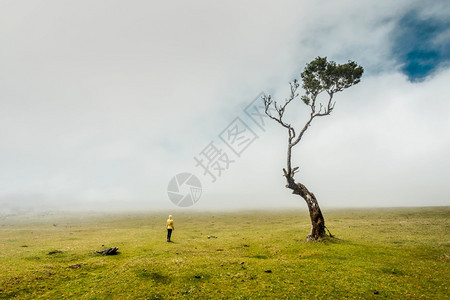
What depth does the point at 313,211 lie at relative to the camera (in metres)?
34.2

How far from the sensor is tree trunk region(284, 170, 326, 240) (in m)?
33.1

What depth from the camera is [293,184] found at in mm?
36750

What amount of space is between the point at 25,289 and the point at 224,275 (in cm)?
1636

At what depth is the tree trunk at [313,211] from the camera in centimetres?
3312

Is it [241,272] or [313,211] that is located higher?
[313,211]

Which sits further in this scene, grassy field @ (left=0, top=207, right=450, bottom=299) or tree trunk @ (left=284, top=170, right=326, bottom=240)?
tree trunk @ (left=284, top=170, right=326, bottom=240)

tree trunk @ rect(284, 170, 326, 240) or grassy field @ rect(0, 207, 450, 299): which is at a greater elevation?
tree trunk @ rect(284, 170, 326, 240)

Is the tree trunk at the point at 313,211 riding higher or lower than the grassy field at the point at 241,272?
higher

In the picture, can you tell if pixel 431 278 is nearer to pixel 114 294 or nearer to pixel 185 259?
pixel 185 259

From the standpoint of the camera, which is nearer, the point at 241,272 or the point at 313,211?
the point at 241,272

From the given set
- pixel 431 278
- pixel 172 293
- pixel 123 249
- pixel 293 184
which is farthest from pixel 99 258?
pixel 431 278

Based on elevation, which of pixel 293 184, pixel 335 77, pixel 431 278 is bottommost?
pixel 431 278

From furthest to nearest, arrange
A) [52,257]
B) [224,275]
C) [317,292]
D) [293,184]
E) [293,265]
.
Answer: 1. [293,184]
2. [52,257]
3. [293,265]
4. [224,275]
5. [317,292]

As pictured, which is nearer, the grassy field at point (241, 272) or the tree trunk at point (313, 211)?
the grassy field at point (241, 272)
